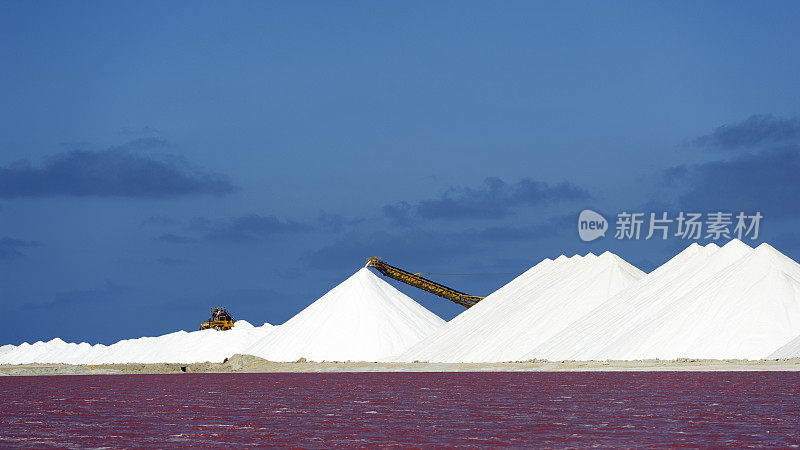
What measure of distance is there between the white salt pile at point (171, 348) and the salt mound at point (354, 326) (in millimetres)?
→ 13792

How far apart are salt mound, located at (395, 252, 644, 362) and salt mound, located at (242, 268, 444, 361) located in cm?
729

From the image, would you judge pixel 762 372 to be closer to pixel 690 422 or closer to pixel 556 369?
pixel 556 369

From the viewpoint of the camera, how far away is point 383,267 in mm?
97812

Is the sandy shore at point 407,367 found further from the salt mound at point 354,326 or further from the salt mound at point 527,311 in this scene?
the salt mound at point 354,326

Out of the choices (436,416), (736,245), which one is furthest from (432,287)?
(436,416)

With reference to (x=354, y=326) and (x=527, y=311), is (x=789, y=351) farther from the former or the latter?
(x=354, y=326)

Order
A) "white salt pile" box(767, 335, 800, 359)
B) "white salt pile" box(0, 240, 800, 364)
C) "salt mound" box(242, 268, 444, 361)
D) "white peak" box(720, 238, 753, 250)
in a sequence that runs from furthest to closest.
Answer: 1. "salt mound" box(242, 268, 444, 361)
2. "white peak" box(720, 238, 753, 250)
3. "white salt pile" box(0, 240, 800, 364)
4. "white salt pile" box(767, 335, 800, 359)

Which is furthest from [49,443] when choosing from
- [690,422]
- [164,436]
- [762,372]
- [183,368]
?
[183,368]

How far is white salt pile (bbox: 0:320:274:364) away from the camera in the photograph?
109 meters

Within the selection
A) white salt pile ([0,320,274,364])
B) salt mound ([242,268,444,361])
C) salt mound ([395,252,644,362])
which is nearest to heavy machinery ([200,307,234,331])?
white salt pile ([0,320,274,364])

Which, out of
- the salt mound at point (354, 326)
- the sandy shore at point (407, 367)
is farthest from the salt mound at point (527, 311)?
the salt mound at point (354, 326)

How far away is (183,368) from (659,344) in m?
49.0

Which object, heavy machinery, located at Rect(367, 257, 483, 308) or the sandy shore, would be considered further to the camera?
heavy machinery, located at Rect(367, 257, 483, 308)

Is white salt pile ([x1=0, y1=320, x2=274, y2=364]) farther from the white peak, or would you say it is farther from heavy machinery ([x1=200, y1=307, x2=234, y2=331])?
the white peak
